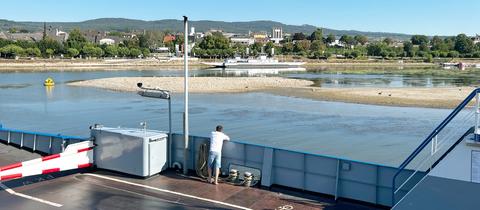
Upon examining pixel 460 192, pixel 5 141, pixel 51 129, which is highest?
pixel 460 192

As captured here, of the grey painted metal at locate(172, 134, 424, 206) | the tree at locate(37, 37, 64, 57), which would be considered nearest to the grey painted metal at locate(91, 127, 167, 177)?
the grey painted metal at locate(172, 134, 424, 206)

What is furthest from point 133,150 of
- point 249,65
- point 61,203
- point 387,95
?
point 249,65

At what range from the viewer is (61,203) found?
10797 mm

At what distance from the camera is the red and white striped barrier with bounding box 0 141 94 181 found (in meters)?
11.1

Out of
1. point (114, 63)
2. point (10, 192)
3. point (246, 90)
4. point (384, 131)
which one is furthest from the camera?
point (114, 63)

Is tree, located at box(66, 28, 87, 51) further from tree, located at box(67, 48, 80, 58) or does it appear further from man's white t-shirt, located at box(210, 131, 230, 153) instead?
man's white t-shirt, located at box(210, 131, 230, 153)

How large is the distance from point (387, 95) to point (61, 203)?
167 ft

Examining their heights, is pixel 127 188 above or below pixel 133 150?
below

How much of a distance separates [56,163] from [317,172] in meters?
6.54

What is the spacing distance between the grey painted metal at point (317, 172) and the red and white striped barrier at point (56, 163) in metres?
2.78

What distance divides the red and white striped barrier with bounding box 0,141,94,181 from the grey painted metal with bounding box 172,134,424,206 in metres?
2.78

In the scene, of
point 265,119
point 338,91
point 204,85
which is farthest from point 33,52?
point 265,119

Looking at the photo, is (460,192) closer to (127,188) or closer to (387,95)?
(127,188)

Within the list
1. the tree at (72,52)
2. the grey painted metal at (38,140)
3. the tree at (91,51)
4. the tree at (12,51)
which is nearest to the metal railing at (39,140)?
the grey painted metal at (38,140)
